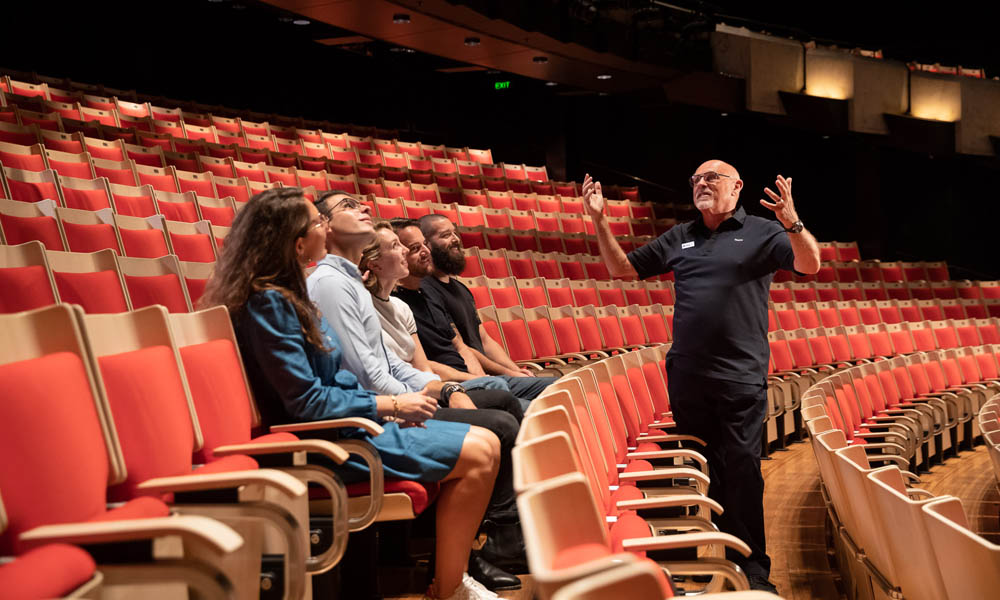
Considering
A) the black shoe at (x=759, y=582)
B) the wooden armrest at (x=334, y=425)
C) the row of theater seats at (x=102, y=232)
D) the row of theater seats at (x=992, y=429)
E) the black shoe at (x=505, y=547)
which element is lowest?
the black shoe at (x=759, y=582)

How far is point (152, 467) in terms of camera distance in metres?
0.55

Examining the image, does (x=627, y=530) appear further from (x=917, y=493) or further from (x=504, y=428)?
(x=917, y=493)

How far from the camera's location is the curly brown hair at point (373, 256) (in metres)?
1.00

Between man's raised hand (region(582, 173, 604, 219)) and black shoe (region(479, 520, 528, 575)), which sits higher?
man's raised hand (region(582, 173, 604, 219))

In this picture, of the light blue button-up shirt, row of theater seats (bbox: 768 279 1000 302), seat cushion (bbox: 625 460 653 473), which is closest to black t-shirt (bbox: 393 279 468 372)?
the light blue button-up shirt

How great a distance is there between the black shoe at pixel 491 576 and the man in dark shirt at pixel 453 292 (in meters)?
0.34

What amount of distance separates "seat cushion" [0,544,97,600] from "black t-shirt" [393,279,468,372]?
782 mm

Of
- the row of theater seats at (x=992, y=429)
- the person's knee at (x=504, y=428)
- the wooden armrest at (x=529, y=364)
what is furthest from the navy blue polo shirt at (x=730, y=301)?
the wooden armrest at (x=529, y=364)

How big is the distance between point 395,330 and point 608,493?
36 cm

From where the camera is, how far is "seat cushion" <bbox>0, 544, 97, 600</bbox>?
351 millimetres

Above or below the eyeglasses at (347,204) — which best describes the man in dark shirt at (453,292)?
below

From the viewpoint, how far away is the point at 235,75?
443cm

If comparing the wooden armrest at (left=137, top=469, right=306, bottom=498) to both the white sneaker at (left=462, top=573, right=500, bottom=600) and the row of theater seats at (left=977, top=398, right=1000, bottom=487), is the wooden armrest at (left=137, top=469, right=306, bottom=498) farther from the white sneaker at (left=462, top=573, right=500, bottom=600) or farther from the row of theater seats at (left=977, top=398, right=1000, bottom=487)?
the row of theater seats at (left=977, top=398, right=1000, bottom=487)

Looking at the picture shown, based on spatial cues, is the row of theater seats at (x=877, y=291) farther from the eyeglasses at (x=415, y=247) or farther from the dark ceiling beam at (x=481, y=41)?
the eyeglasses at (x=415, y=247)
